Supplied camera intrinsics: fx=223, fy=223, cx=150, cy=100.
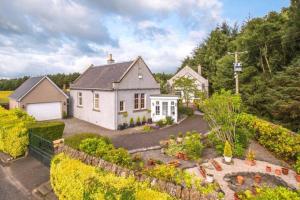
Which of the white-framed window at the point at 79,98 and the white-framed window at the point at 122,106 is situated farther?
the white-framed window at the point at 79,98

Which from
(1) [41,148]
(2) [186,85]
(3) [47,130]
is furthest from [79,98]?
(1) [41,148]

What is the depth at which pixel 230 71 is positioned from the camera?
3550 cm

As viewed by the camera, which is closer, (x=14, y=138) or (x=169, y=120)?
(x=14, y=138)

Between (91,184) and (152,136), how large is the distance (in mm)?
14030

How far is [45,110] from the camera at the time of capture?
29922 mm

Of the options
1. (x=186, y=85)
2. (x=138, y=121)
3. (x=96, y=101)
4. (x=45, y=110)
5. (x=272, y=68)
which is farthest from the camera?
(x=186, y=85)

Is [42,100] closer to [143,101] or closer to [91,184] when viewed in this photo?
[143,101]

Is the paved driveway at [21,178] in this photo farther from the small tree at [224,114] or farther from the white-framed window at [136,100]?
the white-framed window at [136,100]

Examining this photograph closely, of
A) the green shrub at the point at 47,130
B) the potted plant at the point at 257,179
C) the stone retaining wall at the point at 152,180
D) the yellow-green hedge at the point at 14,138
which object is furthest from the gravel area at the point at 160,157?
the yellow-green hedge at the point at 14,138

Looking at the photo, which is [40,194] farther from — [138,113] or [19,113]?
[138,113]

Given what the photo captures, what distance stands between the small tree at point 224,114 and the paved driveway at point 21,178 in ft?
37.5

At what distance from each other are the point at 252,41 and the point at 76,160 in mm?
27801

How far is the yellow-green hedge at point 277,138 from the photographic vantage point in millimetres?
14148

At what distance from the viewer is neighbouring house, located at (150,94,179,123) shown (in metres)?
26.6
